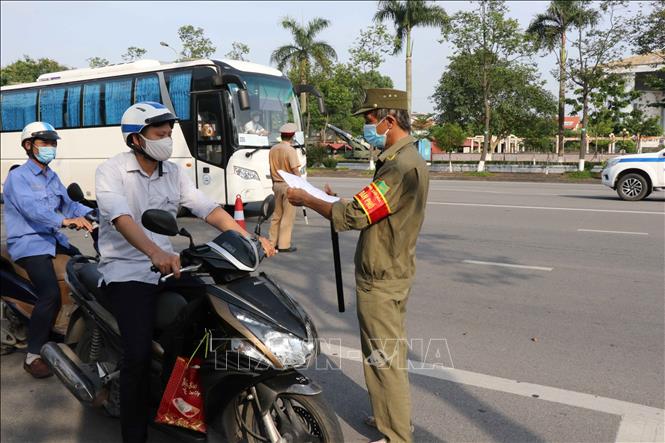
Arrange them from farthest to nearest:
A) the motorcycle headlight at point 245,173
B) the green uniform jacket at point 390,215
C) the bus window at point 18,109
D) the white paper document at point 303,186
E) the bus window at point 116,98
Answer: the bus window at point 18,109 → the bus window at point 116,98 → the motorcycle headlight at point 245,173 → the white paper document at point 303,186 → the green uniform jacket at point 390,215

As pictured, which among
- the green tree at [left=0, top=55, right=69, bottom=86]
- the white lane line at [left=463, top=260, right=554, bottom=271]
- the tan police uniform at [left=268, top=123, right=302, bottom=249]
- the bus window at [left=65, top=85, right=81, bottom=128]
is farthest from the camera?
the green tree at [left=0, top=55, right=69, bottom=86]

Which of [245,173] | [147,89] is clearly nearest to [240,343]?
[245,173]

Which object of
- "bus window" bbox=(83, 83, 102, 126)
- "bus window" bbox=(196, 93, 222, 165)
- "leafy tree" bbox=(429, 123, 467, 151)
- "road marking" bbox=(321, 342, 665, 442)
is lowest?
"road marking" bbox=(321, 342, 665, 442)

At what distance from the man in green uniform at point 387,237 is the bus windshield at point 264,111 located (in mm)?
9255

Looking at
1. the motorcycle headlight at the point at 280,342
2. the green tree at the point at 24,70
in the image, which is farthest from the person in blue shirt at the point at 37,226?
the green tree at the point at 24,70

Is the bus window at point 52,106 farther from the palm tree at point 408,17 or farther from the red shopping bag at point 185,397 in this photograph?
the palm tree at point 408,17

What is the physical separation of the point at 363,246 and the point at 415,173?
1.46 feet

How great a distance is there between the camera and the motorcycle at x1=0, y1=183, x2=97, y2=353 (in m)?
4.09

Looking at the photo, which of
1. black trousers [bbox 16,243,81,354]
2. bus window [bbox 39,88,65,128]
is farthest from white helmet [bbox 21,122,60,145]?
bus window [bbox 39,88,65,128]

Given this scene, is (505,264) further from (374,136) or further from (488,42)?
(488,42)

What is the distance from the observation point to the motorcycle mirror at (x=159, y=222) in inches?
98.3

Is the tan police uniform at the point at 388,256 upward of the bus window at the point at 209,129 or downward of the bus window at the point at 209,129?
downward

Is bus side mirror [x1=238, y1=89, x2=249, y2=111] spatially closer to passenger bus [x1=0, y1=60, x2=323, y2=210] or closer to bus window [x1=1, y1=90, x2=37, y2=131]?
passenger bus [x1=0, y1=60, x2=323, y2=210]

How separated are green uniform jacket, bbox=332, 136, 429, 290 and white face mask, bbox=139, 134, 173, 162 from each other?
906 mm
